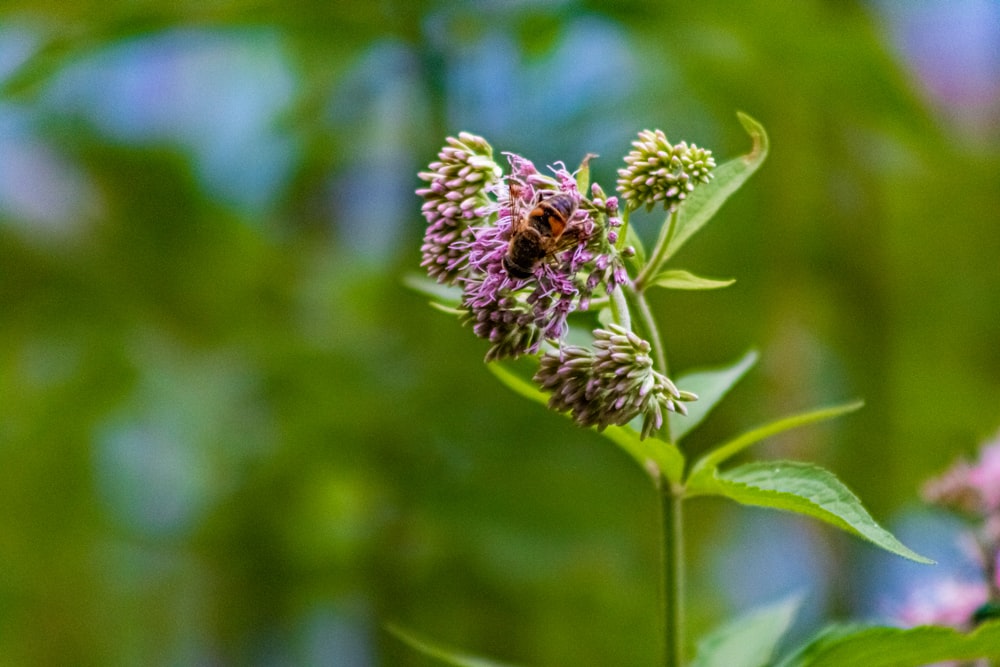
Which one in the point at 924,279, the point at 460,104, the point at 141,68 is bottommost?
the point at 141,68

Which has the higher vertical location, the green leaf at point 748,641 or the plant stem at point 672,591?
the plant stem at point 672,591

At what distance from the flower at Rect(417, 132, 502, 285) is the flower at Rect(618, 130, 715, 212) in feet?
0.29

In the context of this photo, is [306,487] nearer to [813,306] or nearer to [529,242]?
[813,306]

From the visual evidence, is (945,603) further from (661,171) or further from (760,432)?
(661,171)

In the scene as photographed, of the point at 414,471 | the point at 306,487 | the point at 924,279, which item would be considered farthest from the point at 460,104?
the point at 924,279

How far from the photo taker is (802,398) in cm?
154

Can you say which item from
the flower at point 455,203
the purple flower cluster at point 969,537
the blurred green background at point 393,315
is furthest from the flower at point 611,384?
the blurred green background at point 393,315

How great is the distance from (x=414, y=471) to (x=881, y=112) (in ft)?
2.34

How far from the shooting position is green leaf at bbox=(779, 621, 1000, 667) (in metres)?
0.50

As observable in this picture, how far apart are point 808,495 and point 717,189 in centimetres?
20

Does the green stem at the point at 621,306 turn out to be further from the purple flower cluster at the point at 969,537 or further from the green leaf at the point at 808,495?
the purple flower cluster at the point at 969,537

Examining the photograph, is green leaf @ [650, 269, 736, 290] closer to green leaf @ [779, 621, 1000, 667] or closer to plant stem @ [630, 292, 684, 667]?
plant stem @ [630, 292, 684, 667]

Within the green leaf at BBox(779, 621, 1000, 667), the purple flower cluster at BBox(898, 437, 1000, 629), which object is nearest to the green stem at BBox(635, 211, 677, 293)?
the green leaf at BBox(779, 621, 1000, 667)

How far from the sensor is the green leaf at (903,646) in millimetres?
497
